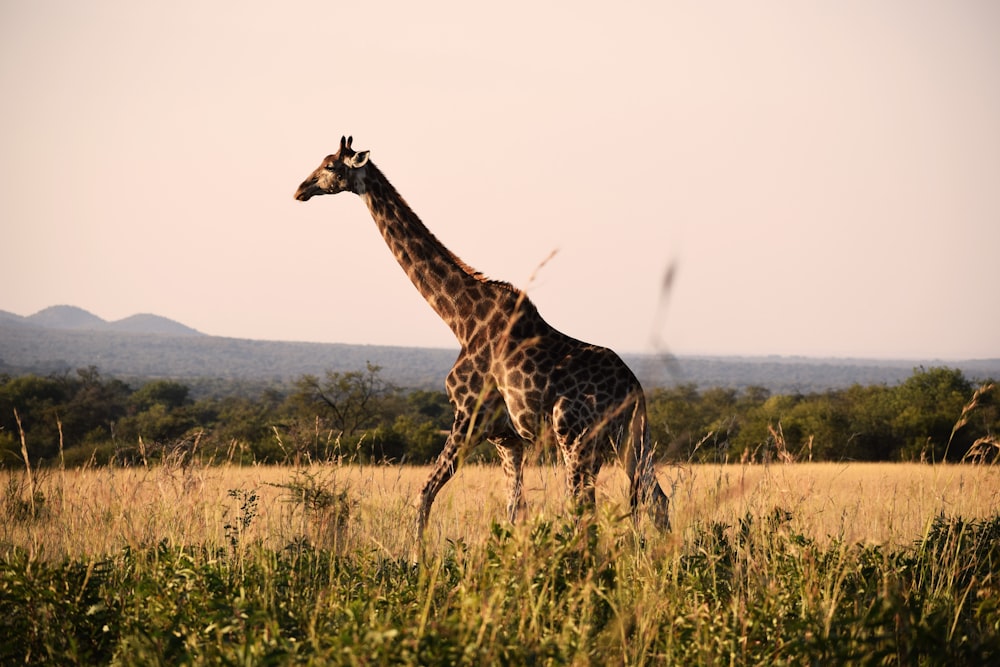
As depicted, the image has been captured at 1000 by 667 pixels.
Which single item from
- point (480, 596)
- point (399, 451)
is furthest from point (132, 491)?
point (399, 451)

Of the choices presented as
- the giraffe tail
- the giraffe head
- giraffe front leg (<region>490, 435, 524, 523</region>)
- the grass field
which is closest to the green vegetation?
the grass field

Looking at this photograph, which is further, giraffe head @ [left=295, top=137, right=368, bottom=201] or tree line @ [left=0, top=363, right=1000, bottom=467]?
tree line @ [left=0, top=363, right=1000, bottom=467]

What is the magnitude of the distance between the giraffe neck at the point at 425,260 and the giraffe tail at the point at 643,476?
1734 mm

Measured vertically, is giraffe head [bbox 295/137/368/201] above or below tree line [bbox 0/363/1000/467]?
above

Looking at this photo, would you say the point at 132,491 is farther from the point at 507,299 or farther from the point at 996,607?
the point at 996,607

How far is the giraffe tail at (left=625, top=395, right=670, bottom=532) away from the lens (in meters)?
6.88

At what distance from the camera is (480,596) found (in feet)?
11.7

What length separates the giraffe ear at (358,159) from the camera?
8.14m

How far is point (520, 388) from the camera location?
731 centimetres

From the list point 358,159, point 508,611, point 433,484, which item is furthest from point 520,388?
point 508,611

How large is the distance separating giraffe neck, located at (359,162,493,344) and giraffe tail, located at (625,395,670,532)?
5.69ft

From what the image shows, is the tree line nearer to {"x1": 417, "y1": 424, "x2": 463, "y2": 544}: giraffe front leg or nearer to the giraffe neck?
the giraffe neck

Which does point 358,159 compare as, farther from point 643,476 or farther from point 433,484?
point 643,476

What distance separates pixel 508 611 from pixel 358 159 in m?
5.24
